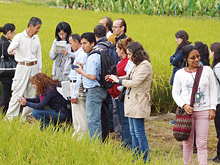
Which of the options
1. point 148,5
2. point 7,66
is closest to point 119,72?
point 7,66

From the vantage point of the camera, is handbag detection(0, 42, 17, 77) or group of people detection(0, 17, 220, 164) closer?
group of people detection(0, 17, 220, 164)

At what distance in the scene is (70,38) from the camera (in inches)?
215

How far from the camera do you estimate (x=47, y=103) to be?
5289 mm

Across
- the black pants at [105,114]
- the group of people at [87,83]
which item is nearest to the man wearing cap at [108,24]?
the group of people at [87,83]

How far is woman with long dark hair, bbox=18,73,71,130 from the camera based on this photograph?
Result: 5.27 m

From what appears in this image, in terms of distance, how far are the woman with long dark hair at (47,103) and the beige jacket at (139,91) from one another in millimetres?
1156

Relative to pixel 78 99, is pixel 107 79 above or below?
above

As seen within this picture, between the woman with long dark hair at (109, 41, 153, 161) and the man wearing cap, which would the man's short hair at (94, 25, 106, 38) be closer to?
the woman with long dark hair at (109, 41, 153, 161)

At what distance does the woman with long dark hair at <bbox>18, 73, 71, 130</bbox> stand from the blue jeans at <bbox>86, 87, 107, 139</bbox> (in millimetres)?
627

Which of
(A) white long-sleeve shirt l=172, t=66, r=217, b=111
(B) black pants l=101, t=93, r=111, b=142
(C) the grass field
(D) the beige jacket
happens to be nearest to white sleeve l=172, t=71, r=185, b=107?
(A) white long-sleeve shirt l=172, t=66, r=217, b=111

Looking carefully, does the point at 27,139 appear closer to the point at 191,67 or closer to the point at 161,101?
the point at 191,67

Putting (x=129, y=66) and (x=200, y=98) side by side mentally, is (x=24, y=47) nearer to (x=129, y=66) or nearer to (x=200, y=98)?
(x=129, y=66)

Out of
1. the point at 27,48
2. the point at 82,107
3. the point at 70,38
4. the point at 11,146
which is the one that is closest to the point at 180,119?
the point at 82,107

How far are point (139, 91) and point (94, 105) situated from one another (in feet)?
1.93
